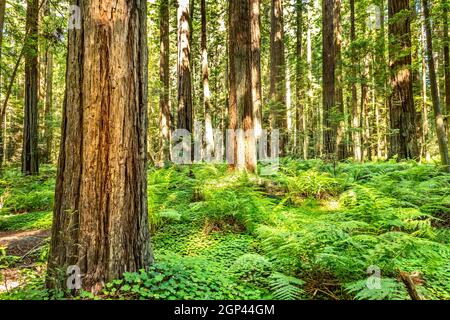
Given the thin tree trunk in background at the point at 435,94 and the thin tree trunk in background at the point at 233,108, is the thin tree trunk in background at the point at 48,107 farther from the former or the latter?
the thin tree trunk in background at the point at 435,94

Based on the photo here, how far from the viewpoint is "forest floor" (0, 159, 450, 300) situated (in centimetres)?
289

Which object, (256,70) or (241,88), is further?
(256,70)

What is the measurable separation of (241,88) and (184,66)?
379 centimetres

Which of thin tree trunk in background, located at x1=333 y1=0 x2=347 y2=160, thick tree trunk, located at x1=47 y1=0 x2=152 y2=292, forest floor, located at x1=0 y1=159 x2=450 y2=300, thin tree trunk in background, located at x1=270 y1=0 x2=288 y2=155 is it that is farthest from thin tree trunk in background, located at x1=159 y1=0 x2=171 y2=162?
thick tree trunk, located at x1=47 y1=0 x2=152 y2=292

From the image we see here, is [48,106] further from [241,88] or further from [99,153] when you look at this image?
[99,153]

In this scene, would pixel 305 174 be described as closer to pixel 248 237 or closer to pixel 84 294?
pixel 248 237

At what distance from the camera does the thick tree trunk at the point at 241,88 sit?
717cm

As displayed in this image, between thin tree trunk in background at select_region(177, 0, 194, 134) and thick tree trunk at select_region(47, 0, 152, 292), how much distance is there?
7.63 m

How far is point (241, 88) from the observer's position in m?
7.18

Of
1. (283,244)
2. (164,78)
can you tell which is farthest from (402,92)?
(164,78)

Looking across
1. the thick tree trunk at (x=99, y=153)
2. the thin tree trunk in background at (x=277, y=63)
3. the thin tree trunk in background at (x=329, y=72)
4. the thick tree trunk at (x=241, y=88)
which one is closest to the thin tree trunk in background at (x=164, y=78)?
the thin tree trunk in background at (x=277, y=63)

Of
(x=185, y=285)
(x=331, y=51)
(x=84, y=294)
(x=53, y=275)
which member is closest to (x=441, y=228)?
(x=185, y=285)

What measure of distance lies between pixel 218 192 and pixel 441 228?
3446mm
